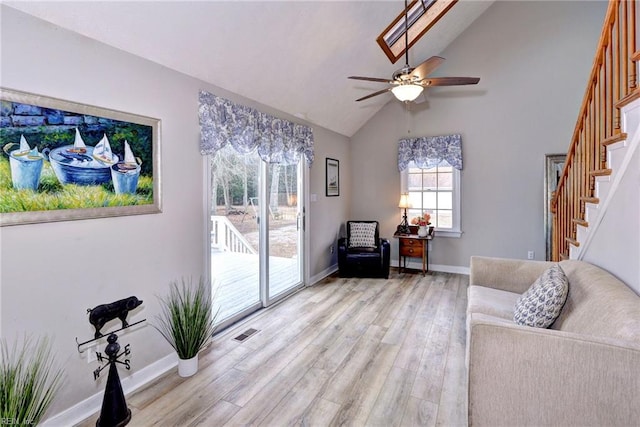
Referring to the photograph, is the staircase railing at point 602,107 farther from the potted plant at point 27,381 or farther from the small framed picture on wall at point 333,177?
the potted plant at point 27,381

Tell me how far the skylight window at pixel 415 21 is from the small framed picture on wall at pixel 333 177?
1901 millimetres

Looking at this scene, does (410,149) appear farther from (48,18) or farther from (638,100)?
(48,18)

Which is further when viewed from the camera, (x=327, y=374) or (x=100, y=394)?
(x=327, y=374)

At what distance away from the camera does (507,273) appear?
9.74 ft

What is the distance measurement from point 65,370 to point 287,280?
108 inches

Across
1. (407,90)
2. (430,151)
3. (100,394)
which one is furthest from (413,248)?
(100,394)

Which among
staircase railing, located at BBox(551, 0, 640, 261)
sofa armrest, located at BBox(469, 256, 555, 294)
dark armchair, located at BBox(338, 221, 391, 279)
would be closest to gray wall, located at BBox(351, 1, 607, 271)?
dark armchair, located at BBox(338, 221, 391, 279)

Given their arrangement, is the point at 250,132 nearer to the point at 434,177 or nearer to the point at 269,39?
the point at 269,39

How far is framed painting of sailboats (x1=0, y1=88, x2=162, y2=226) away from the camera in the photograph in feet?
5.58

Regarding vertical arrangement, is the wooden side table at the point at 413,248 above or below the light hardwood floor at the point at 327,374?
above

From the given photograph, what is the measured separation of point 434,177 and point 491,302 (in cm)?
330

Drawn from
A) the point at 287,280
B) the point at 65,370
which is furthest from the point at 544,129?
the point at 65,370

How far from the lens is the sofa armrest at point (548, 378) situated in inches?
54.5

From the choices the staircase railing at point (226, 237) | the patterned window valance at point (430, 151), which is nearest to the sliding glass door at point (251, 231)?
the staircase railing at point (226, 237)
